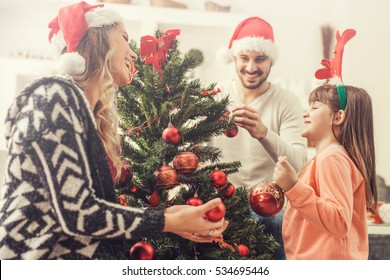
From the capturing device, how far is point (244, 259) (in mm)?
895

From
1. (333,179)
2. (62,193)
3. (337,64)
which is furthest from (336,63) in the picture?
(62,193)

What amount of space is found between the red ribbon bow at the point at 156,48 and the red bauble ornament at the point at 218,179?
0.25 m

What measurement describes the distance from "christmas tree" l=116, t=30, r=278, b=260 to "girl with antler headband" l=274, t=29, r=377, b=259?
86 millimetres

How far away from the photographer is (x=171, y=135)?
84 centimetres

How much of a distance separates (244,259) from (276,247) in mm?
75

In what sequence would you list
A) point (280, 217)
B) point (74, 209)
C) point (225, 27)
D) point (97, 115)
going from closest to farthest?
point (74, 209) < point (97, 115) < point (280, 217) < point (225, 27)

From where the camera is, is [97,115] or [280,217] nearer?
[97,115]

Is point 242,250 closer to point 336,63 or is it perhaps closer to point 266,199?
point 266,199

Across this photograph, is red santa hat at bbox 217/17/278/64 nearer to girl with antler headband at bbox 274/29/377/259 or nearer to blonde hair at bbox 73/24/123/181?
girl with antler headband at bbox 274/29/377/259

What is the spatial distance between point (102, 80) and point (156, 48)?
15cm

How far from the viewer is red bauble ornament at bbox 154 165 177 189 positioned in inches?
33.2
